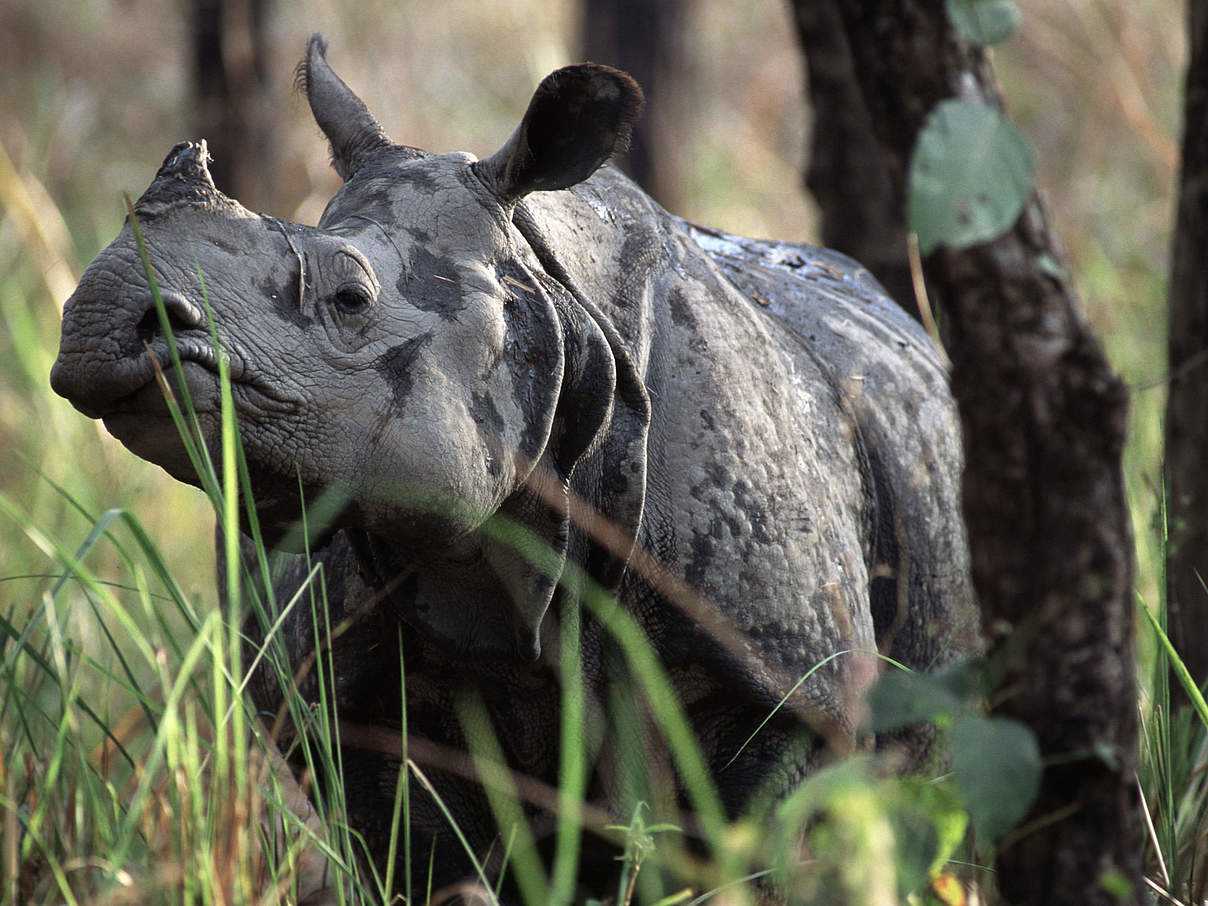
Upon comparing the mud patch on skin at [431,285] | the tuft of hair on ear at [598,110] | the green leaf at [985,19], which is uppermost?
the tuft of hair on ear at [598,110]

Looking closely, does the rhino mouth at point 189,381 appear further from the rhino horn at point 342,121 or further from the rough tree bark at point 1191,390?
the rough tree bark at point 1191,390

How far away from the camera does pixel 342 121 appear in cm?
276

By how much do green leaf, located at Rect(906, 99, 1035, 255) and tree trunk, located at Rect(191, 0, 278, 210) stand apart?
22.1ft

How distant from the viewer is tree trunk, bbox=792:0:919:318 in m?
4.92

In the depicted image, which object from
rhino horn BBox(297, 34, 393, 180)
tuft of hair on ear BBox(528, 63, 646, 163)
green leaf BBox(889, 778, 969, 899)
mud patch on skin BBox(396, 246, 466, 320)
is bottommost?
green leaf BBox(889, 778, 969, 899)

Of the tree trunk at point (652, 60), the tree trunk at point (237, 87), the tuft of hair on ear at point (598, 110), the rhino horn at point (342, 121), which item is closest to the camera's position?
the tuft of hair on ear at point (598, 110)

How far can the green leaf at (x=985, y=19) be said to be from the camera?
5.38 ft

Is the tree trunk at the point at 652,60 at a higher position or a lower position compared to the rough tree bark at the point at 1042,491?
higher

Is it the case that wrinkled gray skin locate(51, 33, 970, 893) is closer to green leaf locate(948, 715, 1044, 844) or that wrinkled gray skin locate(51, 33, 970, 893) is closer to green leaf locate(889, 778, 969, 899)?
green leaf locate(889, 778, 969, 899)

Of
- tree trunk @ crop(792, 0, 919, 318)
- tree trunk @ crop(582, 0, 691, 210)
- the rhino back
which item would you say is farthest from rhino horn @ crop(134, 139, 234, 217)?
tree trunk @ crop(582, 0, 691, 210)

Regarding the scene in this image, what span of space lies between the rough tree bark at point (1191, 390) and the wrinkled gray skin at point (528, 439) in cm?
52

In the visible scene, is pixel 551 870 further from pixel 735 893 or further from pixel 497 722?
Answer: pixel 735 893

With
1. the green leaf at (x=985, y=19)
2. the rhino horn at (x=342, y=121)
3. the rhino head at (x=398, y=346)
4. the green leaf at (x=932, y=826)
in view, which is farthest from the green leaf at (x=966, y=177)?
the rhino horn at (x=342, y=121)

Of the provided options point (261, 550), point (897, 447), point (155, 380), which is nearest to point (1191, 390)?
point (897, 447)
